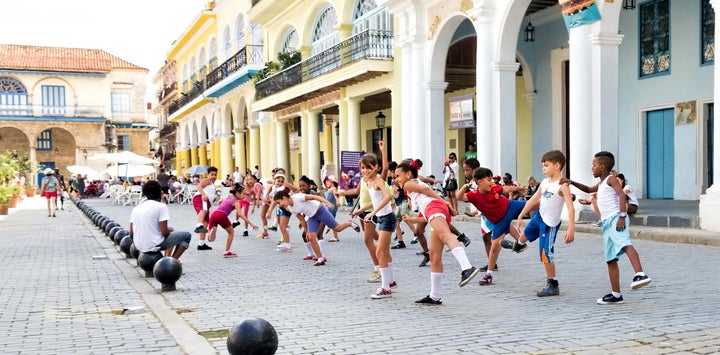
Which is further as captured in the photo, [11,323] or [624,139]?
[624,139]

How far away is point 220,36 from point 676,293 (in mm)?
32574

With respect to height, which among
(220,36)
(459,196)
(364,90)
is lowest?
(459,196)

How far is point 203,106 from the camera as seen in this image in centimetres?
3969

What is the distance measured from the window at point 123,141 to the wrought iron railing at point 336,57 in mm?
35729

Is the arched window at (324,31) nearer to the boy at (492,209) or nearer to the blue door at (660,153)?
the blue door at (660,153)

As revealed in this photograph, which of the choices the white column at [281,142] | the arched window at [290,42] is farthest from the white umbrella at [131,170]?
the arched window at [290,42]

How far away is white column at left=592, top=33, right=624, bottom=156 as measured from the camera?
40.8ft

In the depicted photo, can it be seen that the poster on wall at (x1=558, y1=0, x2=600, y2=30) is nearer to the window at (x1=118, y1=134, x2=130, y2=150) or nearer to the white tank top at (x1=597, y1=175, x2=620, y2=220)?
the white tank top at (x1=597, y1=175, x2=620, y2=220)

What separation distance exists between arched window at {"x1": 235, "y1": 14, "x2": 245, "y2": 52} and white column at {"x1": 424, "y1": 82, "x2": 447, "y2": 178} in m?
17.0

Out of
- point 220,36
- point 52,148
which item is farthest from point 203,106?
point 52,148

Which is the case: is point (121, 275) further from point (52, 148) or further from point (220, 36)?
point (52, 148)

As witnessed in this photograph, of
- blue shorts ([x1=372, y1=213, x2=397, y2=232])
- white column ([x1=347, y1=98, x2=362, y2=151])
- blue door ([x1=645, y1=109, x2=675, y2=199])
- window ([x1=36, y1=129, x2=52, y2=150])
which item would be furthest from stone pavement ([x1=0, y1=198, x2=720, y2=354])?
window ([x1=36, y1=129, x2=52, y2=150])

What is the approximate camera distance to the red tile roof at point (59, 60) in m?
51.8

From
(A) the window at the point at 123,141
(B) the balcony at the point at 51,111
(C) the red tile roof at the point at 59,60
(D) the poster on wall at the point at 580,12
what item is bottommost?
(A) the window at the point at 123,141
